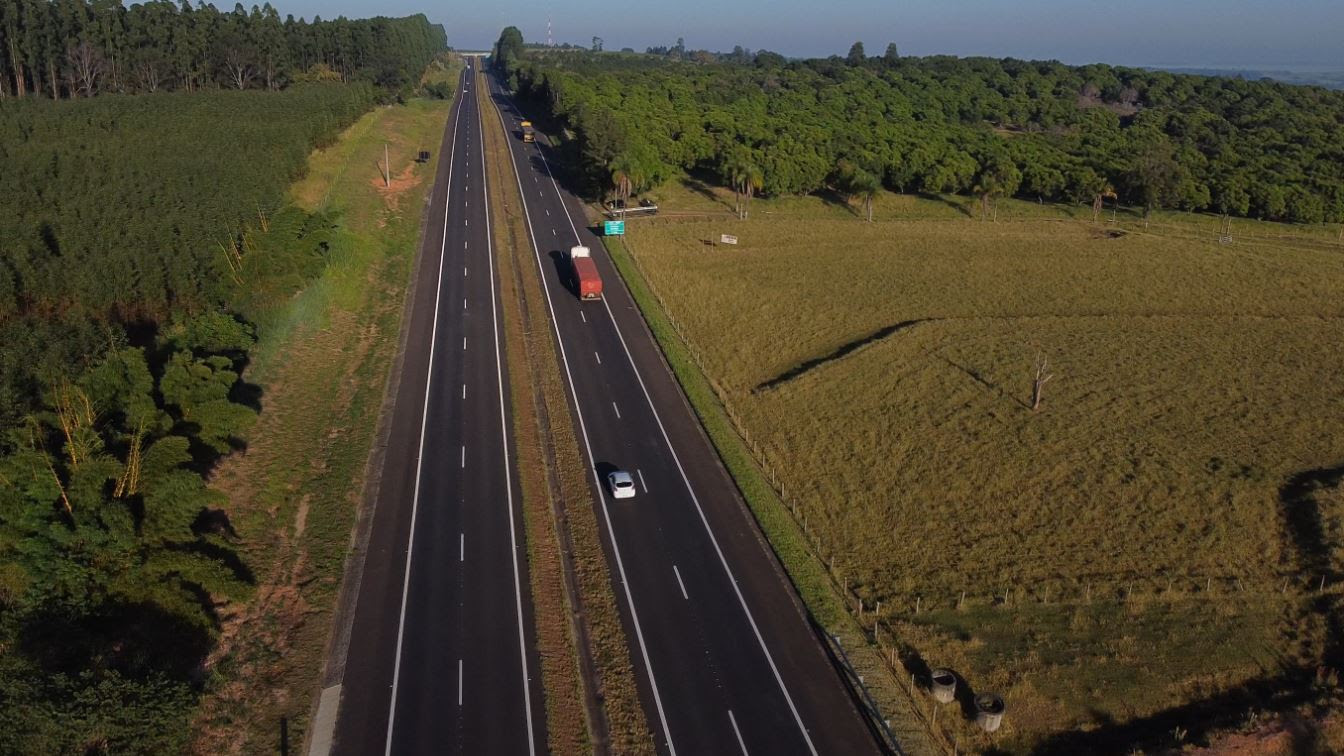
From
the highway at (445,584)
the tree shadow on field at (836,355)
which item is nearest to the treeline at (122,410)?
the highway at (445,584)

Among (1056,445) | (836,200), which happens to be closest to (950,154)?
(836,200)

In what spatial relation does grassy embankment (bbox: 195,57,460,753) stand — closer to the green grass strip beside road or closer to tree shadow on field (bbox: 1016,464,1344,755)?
the green grass strip beside road

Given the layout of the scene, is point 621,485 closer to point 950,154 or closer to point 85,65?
point 950,154

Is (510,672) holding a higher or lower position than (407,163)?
lower

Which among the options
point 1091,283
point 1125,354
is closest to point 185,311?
point 1125,354

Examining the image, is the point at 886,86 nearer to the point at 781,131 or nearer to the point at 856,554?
the point at 781,131

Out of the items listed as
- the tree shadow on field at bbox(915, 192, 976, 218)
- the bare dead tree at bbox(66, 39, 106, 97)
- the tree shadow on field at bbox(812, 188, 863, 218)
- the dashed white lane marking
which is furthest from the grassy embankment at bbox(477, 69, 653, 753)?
the bare dead tree at bbox(66, 39, 106, 97)
